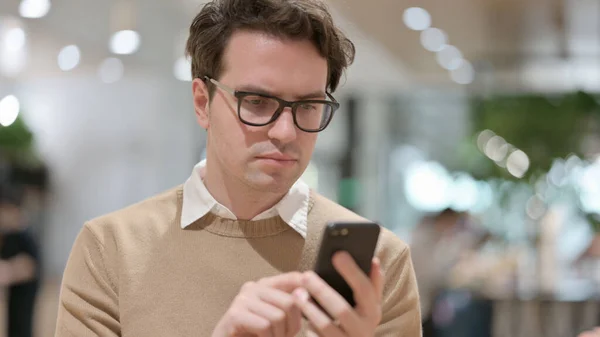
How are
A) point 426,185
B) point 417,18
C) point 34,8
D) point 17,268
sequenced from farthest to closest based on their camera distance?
1. point 426,185
2. point 417,18
3. point 34,8
4. point 17,268

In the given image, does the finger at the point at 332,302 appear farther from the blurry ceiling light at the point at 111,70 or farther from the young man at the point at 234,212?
the blurry ceiling light at the point at 111,70

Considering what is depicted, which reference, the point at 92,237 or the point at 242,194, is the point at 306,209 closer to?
the point at 242,194

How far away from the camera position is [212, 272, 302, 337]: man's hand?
Answer: 1.31m

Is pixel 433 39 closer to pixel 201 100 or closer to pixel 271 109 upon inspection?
pixel 201 100

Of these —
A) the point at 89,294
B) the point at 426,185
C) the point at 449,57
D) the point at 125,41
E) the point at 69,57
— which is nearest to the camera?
the point at 89,294

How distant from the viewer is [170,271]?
1.71m

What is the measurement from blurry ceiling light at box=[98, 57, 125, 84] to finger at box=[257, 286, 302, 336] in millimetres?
9356

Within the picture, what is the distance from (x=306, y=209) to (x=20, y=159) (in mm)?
9696

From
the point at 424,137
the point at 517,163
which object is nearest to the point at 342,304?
the point at 517,163

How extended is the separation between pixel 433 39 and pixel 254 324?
946 cm

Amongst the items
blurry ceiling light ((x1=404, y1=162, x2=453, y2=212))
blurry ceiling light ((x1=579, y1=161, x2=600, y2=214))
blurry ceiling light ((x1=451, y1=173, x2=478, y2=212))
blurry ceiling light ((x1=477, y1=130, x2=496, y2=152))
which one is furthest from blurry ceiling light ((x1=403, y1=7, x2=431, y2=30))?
blurry ceiling light ((x1=404, y1=162, x2=453, y2=212))

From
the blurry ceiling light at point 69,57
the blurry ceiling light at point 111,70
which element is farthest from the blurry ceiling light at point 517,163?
the blurry ceiling light at point 69,57

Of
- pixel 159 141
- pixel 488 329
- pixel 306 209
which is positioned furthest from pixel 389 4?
pixel 306 209

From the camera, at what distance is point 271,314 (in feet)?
4.28
